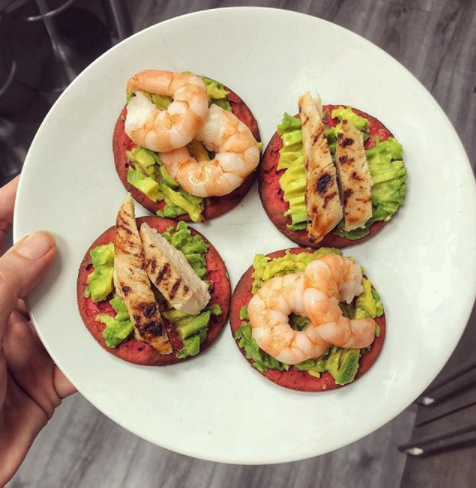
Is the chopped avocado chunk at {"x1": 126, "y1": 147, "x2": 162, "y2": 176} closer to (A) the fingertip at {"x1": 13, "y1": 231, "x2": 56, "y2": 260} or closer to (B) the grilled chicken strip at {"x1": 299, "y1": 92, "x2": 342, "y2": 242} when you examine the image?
(A) the fingertip at {"x1": 13, "y1": 231, "x2": 56, "y2": 260}

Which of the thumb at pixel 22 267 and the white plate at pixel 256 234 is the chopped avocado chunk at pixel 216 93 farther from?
the thumb at pixel 22 267

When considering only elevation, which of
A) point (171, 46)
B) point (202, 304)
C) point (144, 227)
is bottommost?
point (202, 304)

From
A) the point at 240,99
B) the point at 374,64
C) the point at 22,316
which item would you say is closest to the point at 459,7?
the point at 374,64

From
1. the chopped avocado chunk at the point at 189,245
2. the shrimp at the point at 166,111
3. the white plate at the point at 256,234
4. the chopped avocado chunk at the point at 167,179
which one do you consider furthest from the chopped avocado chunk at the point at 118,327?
the shrimp at the point at 166,111

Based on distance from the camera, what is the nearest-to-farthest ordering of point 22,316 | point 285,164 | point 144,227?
point 144,227
point 285,164
point 22,316

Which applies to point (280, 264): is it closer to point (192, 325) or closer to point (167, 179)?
point (192, 325)

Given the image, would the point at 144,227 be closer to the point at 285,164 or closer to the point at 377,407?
the point at 285,164
